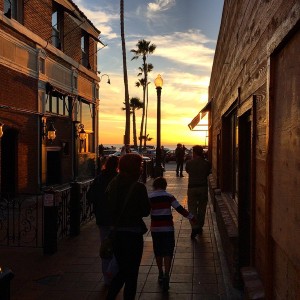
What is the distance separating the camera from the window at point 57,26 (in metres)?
18.9

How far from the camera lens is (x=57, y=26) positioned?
19.5 m

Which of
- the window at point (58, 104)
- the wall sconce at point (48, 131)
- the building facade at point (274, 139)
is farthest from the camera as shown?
the window at point (58, 104)

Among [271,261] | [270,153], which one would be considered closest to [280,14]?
[270,153]

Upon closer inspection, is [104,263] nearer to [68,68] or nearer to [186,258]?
[186,258]

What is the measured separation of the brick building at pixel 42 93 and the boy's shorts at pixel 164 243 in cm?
902

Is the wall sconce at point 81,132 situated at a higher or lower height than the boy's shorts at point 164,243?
higher

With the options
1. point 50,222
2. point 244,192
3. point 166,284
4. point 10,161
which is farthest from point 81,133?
point 244,192

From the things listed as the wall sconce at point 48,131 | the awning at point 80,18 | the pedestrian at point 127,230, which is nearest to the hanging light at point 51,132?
the wall sconce at point 48,131

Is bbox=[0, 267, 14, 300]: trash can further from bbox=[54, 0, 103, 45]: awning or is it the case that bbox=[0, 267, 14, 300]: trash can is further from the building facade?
bbox=[54, 0, 103, 45]: awning

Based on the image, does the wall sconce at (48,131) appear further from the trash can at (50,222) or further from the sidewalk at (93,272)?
A: the trash can at (50,222)

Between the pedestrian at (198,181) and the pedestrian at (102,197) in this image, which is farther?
the pedestrian at (198,181)

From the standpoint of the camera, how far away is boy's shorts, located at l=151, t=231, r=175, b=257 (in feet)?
20.0

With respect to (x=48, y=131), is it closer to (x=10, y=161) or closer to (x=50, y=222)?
(x=10, y=161)

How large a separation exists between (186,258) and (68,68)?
568 inches
